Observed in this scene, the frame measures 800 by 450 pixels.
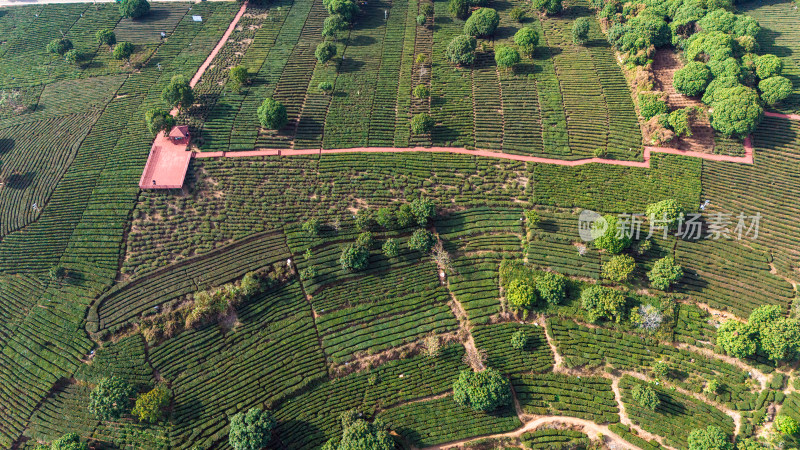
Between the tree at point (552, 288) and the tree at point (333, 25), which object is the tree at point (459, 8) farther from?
the tree at point (552, 288)

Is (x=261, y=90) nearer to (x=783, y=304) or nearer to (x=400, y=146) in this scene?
(x=400, y=146)

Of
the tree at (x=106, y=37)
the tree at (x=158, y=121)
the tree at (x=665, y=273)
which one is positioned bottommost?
the tree at (x=665, y=273)

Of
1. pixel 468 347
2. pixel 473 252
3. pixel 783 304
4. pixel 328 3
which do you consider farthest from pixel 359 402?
pixel 328 3

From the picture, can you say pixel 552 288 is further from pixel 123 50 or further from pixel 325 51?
pixel 123 50

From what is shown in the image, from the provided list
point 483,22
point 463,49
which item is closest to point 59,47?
point 463,49

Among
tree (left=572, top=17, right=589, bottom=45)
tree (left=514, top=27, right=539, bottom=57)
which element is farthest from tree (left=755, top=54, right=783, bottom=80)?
tree (left=514, top=27, right=539, bottom=57)

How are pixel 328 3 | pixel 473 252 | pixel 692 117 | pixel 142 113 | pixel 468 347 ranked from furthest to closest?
pixel 328 3
pixel 142 113
pixel 692 117
pixel 473 252
pixel 468 347

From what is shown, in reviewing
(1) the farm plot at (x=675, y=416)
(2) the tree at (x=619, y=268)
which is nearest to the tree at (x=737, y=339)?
(1) the farm plot at (x=675, y=416)
